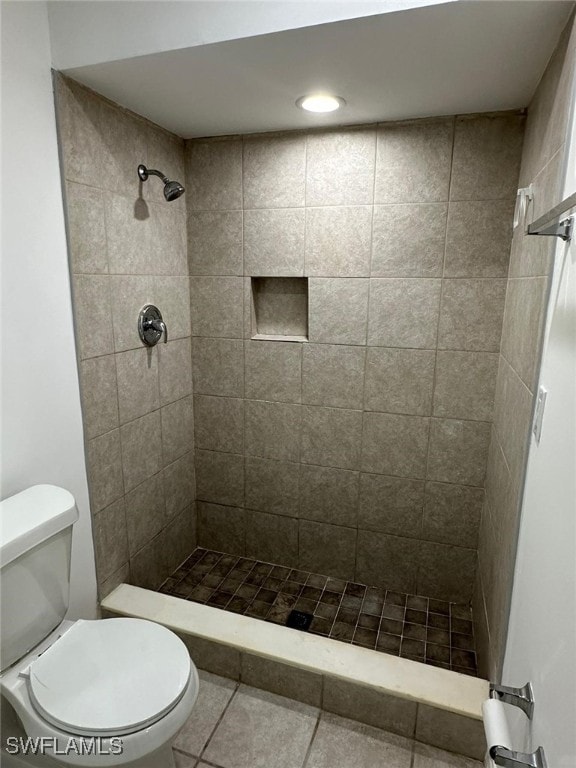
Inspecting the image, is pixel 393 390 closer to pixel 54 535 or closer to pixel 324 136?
pixel 324 136

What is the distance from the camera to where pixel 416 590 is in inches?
86.4

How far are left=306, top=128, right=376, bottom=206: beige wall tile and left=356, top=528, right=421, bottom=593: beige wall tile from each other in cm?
154

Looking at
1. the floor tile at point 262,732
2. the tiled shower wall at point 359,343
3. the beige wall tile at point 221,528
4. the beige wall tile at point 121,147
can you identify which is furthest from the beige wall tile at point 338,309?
the floor tile at point 262,732

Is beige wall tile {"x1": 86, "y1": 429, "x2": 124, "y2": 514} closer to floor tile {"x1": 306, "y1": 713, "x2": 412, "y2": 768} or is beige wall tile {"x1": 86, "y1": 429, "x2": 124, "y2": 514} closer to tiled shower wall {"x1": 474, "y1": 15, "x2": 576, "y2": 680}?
floor tile {"x1": 306, "y1": 713, "x2": 412, "y2": 768}

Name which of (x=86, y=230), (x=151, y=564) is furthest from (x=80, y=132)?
(x=151, y=564)

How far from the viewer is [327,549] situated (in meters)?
2.30

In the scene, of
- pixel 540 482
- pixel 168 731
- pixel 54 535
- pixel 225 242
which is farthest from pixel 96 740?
pixel 225 242

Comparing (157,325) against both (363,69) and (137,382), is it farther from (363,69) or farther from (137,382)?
(363,69)

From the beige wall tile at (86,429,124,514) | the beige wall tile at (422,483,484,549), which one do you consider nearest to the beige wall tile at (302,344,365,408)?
the beige wall tile at (422,483,484,549)

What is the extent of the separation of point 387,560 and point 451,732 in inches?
30.2

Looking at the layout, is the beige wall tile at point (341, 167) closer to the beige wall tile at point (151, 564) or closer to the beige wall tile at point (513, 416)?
the beige wall tile at point (513, 416)

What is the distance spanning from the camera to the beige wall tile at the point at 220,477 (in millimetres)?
2379

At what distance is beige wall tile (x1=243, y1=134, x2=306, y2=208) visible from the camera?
1.96 metres

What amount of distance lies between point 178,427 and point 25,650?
1111 mm
